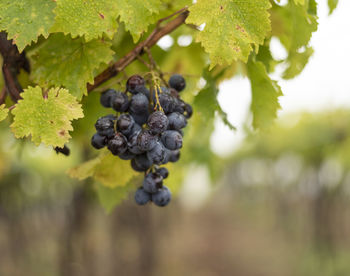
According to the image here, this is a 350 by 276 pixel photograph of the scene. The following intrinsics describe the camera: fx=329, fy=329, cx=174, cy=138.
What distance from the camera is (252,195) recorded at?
33781 millimetres

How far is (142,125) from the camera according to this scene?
1193 mm

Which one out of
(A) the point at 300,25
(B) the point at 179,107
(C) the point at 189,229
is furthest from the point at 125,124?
(C) the point at 189,229

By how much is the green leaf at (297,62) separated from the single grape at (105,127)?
30.8 inches

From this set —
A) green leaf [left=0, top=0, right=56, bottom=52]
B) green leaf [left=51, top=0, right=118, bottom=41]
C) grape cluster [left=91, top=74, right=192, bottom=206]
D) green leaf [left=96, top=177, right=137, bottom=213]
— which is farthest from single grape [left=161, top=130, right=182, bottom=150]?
green leaf [left=96, top=177, right=137, bottom=213]

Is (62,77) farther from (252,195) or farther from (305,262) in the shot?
(252,195)

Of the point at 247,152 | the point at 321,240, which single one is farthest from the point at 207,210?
the point at 321,240

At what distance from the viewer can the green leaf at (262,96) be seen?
50.1 inches

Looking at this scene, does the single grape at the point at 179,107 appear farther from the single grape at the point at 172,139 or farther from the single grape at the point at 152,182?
the single grape at the point at 152,182

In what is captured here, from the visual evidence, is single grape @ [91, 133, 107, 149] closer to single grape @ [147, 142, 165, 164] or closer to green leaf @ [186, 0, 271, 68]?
single grape @ [147, 142, 165, 164]

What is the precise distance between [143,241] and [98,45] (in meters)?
10.7

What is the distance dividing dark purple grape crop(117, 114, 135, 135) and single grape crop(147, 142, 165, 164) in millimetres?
105

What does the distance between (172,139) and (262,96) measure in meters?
0.48

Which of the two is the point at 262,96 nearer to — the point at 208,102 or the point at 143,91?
the point at 208,102

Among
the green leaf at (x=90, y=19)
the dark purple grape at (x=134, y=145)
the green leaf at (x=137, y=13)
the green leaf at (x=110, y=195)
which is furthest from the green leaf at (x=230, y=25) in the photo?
the green leaf at (x=110, y=195)
